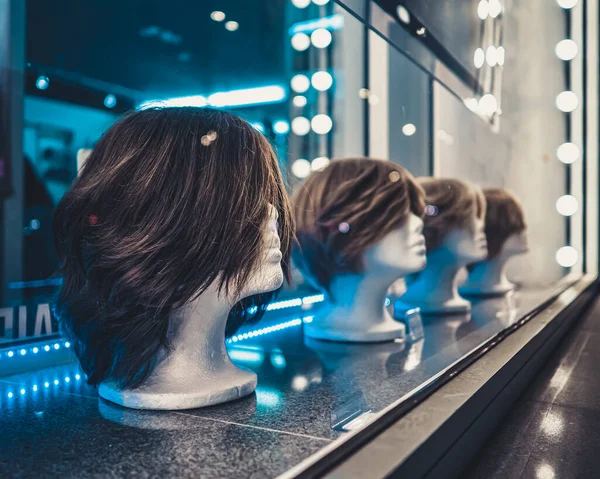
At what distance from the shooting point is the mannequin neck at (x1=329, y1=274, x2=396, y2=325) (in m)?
1.77

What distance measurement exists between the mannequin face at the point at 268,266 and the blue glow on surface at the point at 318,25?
1.45 meters

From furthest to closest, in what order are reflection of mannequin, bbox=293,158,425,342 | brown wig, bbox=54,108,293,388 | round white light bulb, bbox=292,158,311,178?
1. round white light bulb, bbox=292,158,311,178
2. reflection of mannequin, bbox=293,158,425,342
3. brown wig, bbox=54,108,293,388

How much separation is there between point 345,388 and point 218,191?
0.55 meters

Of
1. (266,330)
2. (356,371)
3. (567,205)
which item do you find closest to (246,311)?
(356,371)

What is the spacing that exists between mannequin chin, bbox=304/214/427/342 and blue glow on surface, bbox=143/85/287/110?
0.64 m

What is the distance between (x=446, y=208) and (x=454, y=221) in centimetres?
6

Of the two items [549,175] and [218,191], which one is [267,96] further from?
[549,175]

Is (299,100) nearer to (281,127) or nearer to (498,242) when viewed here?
(281,127)

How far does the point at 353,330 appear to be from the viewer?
1810 mm

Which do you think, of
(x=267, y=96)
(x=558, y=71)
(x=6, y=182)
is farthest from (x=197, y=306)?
(x=558, y=71)

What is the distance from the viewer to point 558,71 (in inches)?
175

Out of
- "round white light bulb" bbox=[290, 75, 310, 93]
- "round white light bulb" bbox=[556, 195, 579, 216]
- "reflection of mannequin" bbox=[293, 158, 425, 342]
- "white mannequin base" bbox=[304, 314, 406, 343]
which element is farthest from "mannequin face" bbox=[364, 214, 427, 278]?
"round white light bulb" bbox=[556, 195, 579, 216]

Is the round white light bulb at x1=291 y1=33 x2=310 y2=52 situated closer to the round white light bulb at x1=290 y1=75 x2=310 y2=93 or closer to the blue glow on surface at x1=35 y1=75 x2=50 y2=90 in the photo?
the round white light bulb at x1=290 y1=75 x2=310 y2=93

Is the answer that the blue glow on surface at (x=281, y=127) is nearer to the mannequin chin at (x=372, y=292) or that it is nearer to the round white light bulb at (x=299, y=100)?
the round white light bulb at (x=299, y=100)
